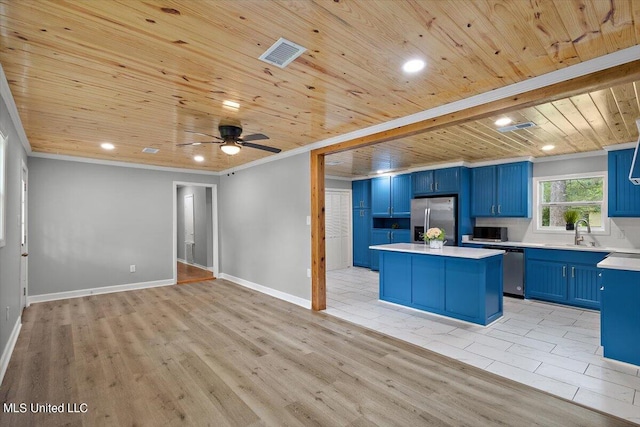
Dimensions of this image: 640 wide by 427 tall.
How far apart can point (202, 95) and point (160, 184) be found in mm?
4165

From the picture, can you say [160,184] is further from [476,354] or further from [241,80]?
[476,354]

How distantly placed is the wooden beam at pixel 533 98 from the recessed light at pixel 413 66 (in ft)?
2.90

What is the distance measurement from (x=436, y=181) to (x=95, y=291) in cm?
679

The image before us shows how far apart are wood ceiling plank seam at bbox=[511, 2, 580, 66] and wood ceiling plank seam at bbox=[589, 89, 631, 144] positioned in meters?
0.85

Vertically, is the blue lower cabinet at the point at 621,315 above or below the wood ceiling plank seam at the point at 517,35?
below

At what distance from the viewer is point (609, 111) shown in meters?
3.16

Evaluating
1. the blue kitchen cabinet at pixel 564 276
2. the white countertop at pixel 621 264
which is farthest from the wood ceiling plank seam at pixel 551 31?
the blue kitchen cabinet at pixel 564 276

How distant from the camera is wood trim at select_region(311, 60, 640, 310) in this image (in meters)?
2.17

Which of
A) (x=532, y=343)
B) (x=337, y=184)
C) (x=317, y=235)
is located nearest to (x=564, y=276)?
(x=532, y=343)

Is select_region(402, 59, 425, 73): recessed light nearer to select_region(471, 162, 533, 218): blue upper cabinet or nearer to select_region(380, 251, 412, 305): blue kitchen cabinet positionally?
select_region(380, 251, 412, 305): blue kitchen cabinet

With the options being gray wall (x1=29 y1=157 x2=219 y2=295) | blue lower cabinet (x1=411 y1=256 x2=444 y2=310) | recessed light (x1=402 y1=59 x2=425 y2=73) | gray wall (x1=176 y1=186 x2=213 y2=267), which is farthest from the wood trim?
gray wall (x1=176 y1=186 x2=213 y2=267)

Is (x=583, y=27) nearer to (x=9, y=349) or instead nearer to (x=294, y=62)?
(x=294, y=62)

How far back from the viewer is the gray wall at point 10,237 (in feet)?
8.87

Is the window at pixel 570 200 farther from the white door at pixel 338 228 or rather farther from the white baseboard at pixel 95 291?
the white baseboard at pixel 95 291
